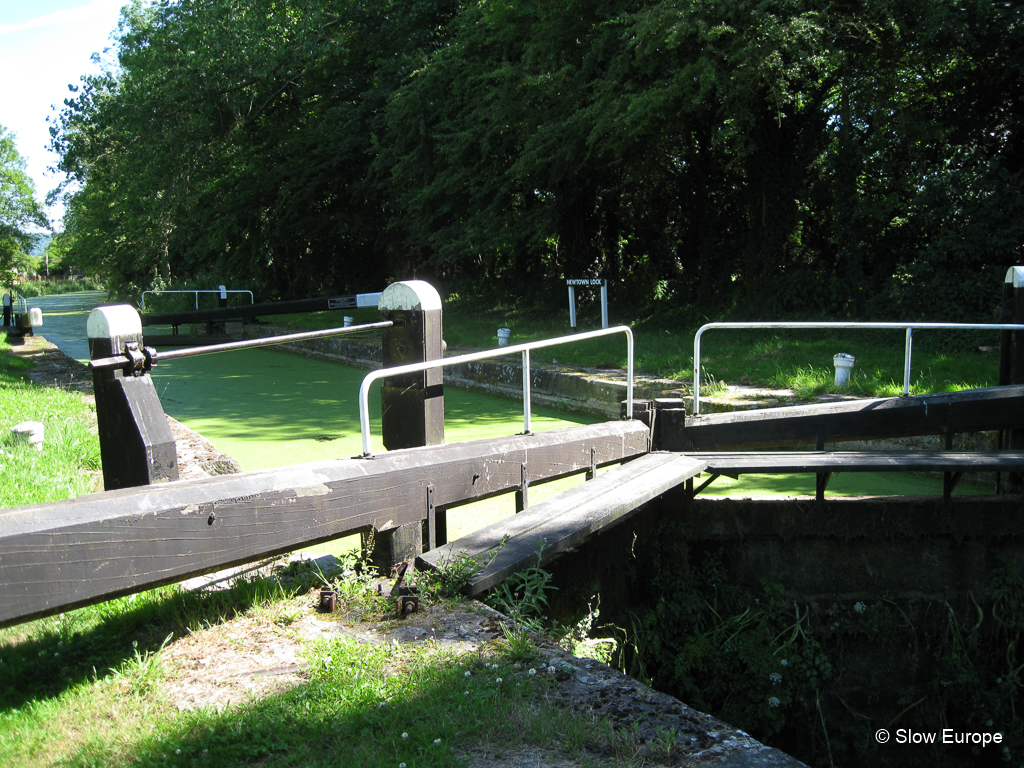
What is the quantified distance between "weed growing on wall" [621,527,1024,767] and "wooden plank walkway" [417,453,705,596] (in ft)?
2.23

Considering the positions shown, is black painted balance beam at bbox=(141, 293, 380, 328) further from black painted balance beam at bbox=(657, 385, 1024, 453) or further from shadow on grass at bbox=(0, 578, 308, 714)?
shadow on grass at bbox=(0, 578, 308, 714)

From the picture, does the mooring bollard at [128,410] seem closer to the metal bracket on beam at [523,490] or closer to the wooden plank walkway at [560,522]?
the wooden plank walkway at [560,522]

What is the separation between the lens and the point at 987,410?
5.12m

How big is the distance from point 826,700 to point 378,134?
17060mm

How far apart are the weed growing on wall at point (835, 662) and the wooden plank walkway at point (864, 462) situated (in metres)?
0.58

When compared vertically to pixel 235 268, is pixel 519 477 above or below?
below

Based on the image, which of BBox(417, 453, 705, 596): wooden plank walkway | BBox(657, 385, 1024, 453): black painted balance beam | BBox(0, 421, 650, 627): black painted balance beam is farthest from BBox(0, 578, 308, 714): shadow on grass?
BBox(657, 385, 1024, 453): black painted balance beam

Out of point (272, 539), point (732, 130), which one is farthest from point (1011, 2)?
point (272, 539)

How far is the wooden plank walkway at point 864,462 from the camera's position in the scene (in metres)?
4.51

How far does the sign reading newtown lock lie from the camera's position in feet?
14.7

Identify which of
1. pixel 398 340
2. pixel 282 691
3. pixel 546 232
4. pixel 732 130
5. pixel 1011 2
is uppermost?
pixel 1011 2

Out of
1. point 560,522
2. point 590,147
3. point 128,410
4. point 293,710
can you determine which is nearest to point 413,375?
point 560,522

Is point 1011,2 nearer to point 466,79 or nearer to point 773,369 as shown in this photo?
point 773,369

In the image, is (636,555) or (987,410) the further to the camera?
(987,410)
